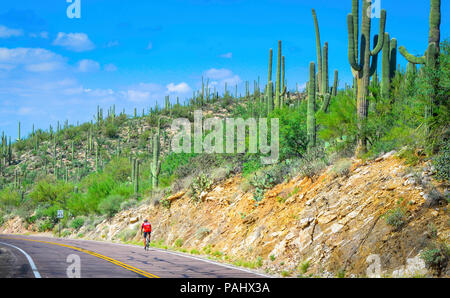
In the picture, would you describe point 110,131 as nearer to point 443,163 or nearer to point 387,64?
point 387,64

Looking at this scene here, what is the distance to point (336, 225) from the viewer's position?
14125 millimetres

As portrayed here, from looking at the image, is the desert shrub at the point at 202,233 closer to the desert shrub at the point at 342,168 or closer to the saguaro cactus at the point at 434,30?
the desert shrub at the point at 342,168

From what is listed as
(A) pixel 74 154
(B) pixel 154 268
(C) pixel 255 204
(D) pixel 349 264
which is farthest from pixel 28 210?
(D) pixel 349 264

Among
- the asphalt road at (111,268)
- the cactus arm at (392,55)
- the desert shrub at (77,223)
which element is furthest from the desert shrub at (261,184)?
the desert shrub at (77,223)

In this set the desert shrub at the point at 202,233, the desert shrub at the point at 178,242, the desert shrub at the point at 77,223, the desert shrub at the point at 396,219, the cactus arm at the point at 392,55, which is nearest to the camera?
the desert shrub at the point at 396,219

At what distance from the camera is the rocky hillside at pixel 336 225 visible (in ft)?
37.0

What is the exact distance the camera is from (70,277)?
11.0 metres

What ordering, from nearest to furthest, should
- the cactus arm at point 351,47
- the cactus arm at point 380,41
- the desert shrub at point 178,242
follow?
the cactus arm at point 351,47, the cactus arm at point 380,41, the desert shrub at point 178,242

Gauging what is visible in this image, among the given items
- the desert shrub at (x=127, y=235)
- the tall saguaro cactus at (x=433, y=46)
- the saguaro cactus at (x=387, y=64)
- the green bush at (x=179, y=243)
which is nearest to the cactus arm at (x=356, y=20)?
the saguaro cactus at (x=387, y=64)

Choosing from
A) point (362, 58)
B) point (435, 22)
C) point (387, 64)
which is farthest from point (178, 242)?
point (435, 22)

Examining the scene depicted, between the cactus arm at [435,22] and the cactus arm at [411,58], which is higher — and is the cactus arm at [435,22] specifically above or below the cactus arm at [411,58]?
above

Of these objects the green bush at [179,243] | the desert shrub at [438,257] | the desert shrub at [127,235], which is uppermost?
the desert shrub at [438,257]

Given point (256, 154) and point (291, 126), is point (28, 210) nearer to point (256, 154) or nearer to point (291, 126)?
point (256, 154)

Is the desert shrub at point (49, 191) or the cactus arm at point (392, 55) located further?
the desert shrub at point (49, 191)
